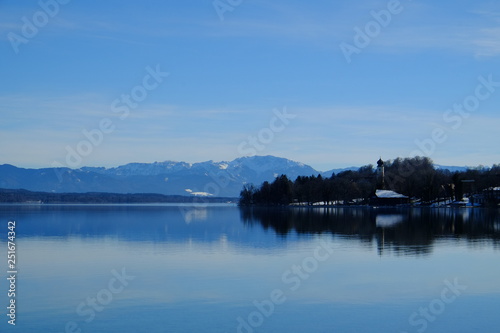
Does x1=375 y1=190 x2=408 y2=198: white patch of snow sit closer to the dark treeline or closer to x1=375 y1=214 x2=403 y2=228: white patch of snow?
the dark treeline

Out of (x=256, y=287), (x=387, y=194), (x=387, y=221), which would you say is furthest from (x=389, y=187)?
(x=256, y=287)

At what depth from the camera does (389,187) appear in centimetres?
15475

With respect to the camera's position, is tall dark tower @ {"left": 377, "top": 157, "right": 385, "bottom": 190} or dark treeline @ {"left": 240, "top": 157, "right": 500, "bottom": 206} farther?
tall dark tower @ {"left": 377, "top": 157, "right": 385, "bottom": 190}

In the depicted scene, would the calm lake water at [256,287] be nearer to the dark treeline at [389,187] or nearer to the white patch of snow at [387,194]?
the dark treeline at [389,187]

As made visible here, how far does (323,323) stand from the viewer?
1709cm

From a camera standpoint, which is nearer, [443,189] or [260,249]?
[260,249]

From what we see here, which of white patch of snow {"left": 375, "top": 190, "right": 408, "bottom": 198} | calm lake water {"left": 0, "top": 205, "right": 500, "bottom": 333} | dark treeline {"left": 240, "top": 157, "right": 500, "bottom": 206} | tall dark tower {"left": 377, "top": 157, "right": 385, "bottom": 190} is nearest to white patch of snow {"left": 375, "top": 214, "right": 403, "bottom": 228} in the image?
calm lake water {"left": 0, "top": 205, "right": 500, "bottom": 333}

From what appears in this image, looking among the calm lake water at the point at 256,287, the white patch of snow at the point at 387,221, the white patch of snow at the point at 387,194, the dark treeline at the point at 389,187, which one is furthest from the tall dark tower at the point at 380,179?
the calm lake water at the point at 256,287

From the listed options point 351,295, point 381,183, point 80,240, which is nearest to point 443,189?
point 381,183

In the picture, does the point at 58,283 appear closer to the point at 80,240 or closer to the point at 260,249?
the point at 260,249

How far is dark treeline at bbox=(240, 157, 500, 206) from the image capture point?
128 m

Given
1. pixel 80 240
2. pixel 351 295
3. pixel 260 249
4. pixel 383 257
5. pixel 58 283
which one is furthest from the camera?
pixel 80 240

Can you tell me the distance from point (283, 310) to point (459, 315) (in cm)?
514

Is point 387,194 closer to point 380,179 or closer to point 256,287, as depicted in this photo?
point 380,179
